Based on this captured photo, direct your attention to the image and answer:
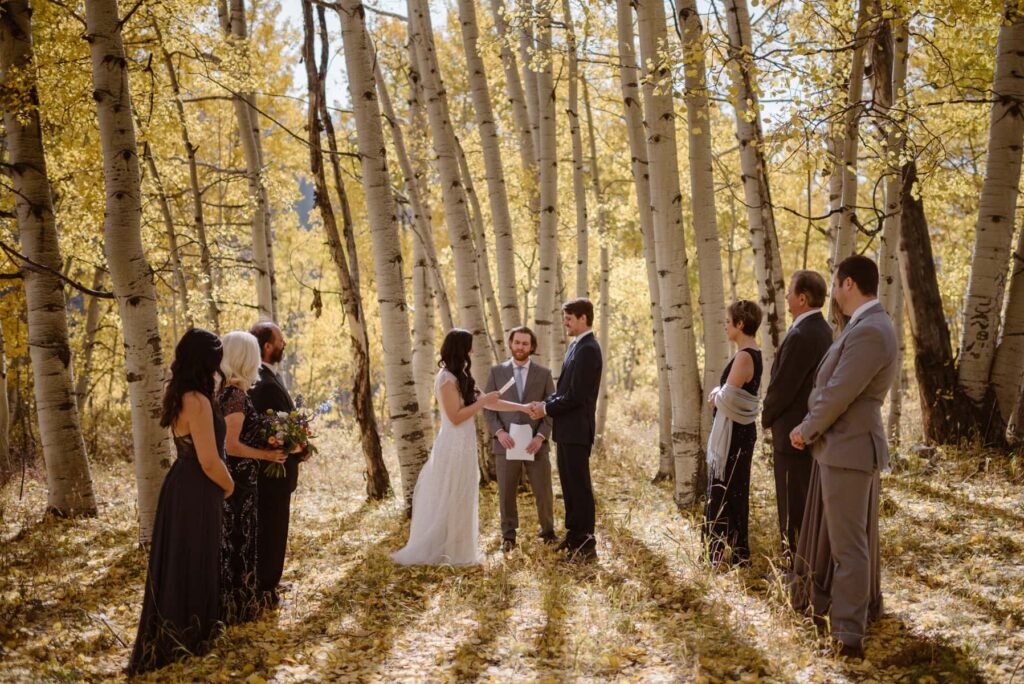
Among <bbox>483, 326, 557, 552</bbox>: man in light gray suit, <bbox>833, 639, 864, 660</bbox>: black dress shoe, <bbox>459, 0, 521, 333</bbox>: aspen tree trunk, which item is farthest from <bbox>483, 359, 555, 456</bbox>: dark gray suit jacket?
<bbox>833, 639, 864, 660</bbox>: black dress shoe

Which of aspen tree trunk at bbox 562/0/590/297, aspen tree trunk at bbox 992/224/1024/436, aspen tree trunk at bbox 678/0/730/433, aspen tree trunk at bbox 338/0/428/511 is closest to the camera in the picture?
aspen tree trunk at bbox 338/0/428/511

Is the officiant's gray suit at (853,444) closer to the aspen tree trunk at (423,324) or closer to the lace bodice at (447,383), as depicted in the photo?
the lace bodice at (447,383)

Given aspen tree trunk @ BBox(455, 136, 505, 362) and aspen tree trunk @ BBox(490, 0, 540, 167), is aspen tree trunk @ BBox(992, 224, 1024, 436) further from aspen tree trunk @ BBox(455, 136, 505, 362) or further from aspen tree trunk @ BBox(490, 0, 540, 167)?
aspen tree trunk @ BBox(490, 0, 540, 167)

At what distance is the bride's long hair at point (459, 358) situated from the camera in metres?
6.12

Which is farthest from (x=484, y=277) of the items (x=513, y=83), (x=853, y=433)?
(x=853, y=433)

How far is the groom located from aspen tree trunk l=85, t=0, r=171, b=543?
3.30 metres

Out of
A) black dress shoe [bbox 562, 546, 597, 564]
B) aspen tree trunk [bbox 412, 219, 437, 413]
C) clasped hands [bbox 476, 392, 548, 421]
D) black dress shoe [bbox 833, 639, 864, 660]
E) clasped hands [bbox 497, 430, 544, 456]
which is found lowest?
black dress shoe [bbox 833, 639, 864, 660]

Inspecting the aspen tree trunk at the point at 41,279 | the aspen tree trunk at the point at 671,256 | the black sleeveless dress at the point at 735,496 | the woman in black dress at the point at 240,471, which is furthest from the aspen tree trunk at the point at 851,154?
the aspen tree trunk at the point at 41,279

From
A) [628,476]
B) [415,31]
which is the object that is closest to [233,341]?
[415,31]

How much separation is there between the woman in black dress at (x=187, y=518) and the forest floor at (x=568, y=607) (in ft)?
0.56

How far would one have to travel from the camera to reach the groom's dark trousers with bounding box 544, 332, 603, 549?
19.5ft

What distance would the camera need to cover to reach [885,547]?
568cm

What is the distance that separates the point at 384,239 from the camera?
7293 millimetres

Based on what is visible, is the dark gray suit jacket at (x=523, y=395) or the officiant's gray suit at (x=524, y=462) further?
the dark gray suit jacket at (x=523, y=395)
